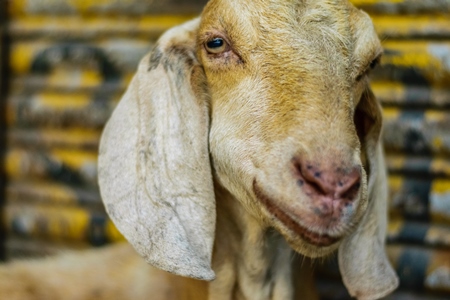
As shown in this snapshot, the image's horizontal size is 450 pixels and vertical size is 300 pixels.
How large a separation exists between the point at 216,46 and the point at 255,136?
434 millimetres

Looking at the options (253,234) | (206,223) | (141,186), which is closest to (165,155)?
(141,186)

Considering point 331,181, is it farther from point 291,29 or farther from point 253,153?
point 291,29

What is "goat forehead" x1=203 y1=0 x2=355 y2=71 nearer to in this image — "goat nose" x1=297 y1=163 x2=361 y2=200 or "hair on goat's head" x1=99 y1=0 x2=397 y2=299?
"hair on goat's head" x1=99 y1=0 x2=397 y2=299

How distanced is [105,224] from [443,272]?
2114 millimetres

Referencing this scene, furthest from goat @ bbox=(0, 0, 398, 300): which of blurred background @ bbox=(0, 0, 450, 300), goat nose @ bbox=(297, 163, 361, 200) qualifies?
blurred background @ bbox=(0, 0, 450, 300)

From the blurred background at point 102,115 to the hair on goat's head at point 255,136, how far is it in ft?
2.57

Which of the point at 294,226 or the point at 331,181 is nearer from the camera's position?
the point at 331,181

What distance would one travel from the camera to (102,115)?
4.02 meters

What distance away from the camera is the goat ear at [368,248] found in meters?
2.66

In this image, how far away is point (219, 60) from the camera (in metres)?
2.39

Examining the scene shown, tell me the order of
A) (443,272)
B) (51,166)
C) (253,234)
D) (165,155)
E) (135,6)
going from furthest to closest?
1. (51,166)
2. (135,6)
3. (443,272)
4. (253,234)
5. (165,155)

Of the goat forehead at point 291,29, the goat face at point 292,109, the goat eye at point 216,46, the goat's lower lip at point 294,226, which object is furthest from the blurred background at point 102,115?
the goat's lower lip at point 294,226

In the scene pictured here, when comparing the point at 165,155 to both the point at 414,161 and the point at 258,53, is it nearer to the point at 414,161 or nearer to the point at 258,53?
the point at 258,53

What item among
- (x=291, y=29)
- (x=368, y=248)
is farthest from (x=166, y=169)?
(x=368, y=248)
